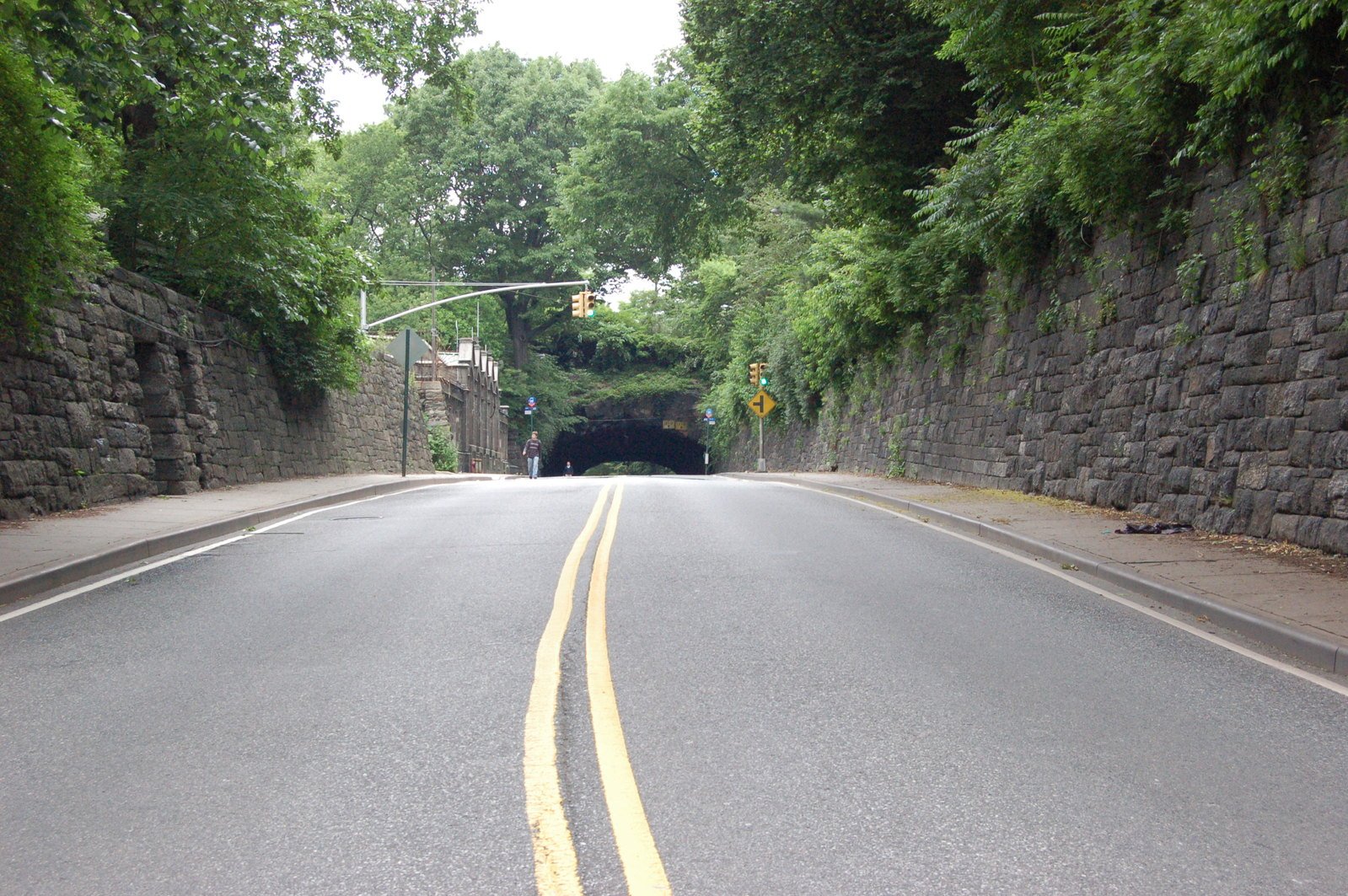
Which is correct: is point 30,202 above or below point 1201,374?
above

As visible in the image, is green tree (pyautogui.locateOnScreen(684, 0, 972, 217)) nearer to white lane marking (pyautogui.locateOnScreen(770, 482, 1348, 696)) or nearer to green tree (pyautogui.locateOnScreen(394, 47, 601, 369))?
white lane marking (pyautogui.locateOnScreen(770, 482, 1348, 696))

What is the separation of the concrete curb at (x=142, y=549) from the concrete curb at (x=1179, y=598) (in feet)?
28.5

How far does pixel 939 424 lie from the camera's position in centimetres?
2198

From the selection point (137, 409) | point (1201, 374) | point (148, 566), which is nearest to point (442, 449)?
point (137, 409)

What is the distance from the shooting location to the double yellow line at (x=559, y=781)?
11.4ft

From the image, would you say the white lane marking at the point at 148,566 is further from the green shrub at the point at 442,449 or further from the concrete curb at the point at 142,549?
the green shrub at the point at 442,449

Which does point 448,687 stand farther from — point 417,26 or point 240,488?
point 417,26

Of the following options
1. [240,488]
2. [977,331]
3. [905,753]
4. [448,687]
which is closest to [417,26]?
[240,488]

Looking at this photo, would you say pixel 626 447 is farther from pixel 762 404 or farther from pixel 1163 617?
pixel 1163 617

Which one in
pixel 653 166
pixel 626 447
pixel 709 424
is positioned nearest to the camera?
pixel 653 166

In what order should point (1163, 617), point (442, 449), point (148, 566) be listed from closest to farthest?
1. point (1163, 617)
2. point (148, 566)
3. point (442, 449)

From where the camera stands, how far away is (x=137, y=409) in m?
15.7

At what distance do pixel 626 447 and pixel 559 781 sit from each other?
70.3 meters

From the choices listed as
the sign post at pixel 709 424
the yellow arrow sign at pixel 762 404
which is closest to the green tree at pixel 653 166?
the yellow arrow sign at pixel 762 404
